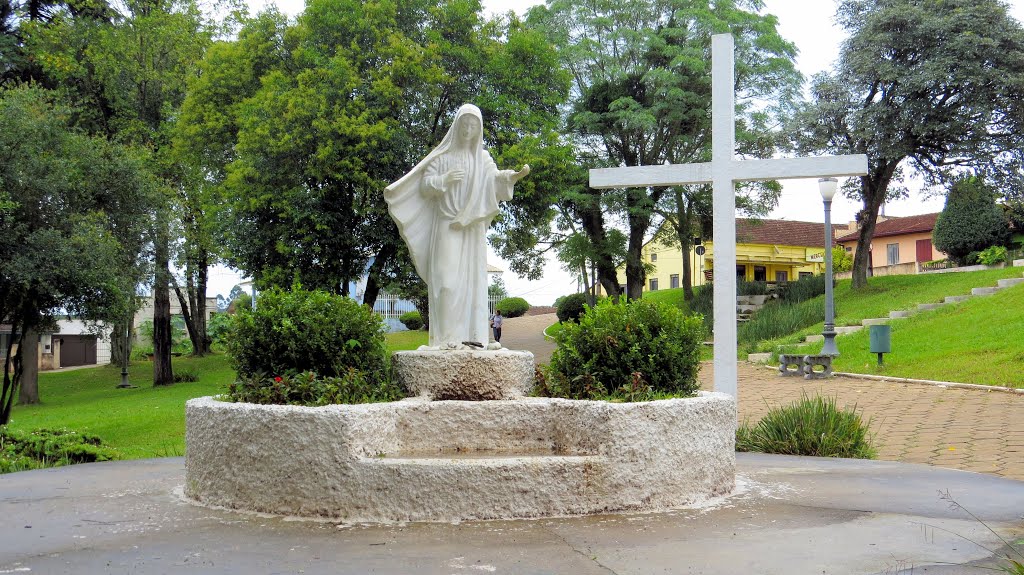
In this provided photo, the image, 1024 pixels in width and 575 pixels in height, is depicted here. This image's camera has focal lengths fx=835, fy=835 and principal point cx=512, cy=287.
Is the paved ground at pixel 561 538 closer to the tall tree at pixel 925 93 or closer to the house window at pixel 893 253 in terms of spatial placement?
the tall tree at pixel 925 93

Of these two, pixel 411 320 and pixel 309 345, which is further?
pixel 411 320

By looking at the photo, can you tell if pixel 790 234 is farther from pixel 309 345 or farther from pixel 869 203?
pixel 309 345

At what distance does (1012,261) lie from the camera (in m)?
30.7

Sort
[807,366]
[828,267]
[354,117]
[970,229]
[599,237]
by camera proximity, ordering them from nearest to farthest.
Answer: [807,366], [828,267], [354,117], [599,237], [970,229]

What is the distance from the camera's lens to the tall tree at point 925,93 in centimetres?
2555

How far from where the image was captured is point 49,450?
27.9 ft

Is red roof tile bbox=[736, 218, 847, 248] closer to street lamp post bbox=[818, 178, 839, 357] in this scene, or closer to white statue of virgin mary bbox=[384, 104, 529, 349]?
street lamp post bbox=[818, 178, 839, 357]

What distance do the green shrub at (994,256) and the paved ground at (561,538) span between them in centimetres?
2969

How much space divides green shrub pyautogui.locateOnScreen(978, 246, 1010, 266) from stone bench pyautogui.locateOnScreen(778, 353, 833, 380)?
60.0 ft

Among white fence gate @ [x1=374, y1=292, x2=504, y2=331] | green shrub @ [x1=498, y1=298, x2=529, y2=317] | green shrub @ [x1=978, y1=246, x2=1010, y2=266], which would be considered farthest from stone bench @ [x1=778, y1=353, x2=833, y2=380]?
green shrub @ [x1=498, y1=298, x2=529, y2=317]

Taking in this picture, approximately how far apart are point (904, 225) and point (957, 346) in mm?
31692

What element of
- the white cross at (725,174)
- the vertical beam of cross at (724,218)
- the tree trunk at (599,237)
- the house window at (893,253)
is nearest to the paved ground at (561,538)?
the vertical beam of cross at (724,218)

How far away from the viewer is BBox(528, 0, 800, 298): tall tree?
26.5 meters

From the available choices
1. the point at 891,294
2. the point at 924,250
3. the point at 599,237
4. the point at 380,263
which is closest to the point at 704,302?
the point at 599,237
